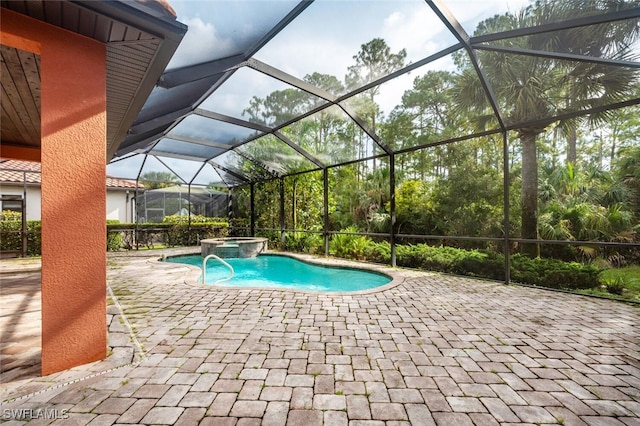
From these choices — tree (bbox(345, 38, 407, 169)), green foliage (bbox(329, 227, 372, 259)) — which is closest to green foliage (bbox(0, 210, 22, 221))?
green foliage (bbox(329, 227, 372, 259))

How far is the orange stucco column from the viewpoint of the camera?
2.11 meters

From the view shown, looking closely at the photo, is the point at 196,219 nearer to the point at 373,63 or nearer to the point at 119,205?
the point at 119,205

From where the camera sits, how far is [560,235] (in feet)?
24.4

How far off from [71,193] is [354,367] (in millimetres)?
2768

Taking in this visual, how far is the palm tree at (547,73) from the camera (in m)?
3.76

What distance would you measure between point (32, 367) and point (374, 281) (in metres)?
5.69

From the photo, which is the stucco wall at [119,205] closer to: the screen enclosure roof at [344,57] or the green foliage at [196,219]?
the green foliage at [196,219]

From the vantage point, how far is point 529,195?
7.39 meters

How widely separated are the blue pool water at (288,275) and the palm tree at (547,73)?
4.50 meters

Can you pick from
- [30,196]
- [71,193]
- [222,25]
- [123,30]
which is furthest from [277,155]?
[30,196]

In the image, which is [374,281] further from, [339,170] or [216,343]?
[339,170]

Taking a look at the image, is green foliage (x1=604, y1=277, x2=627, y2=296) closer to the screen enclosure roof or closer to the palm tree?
the palm tree

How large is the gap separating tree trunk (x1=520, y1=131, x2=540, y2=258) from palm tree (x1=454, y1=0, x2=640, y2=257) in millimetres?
21

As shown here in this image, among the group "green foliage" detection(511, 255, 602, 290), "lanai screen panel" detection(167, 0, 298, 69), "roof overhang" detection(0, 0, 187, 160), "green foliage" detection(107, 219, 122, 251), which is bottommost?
"green foliage" detection(511, 255, 602, 290)
